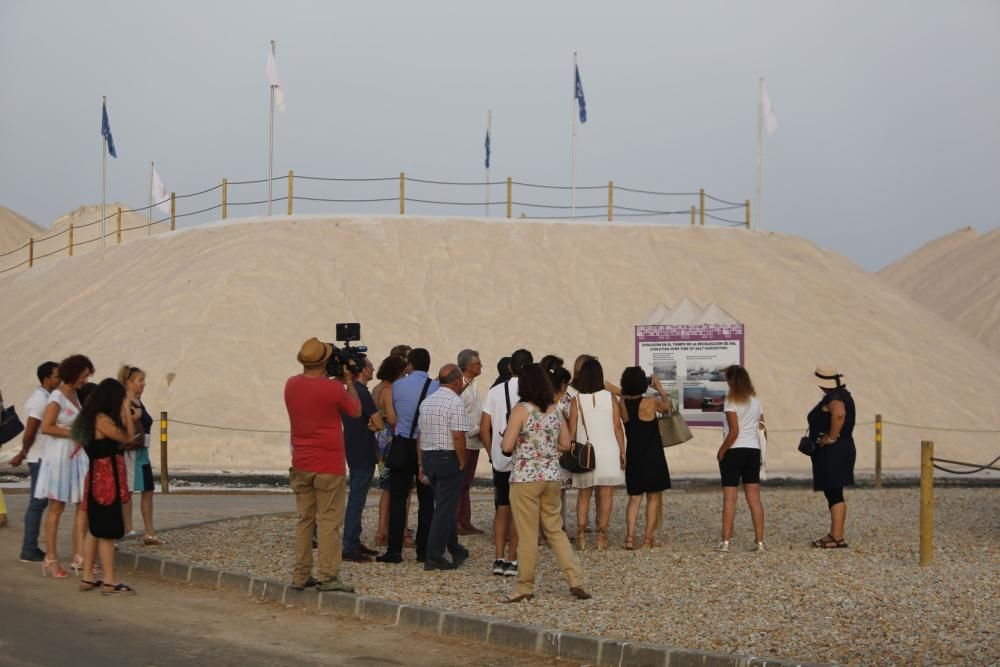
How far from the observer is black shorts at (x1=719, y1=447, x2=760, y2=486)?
42.7ft

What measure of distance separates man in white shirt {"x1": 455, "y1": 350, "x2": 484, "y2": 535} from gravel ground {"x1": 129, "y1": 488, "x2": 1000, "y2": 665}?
547 millimetres

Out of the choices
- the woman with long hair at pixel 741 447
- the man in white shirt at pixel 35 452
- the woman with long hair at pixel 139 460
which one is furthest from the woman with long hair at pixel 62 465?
the woman with long hair at pixel 741 447

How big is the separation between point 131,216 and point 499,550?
234 feet

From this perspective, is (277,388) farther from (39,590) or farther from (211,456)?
(39,590)

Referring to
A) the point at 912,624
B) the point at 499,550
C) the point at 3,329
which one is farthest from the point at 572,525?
the point at 3,329

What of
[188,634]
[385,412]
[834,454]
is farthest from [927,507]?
[188,634]

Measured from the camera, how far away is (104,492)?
10.2 meters

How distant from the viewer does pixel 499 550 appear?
36.9ft

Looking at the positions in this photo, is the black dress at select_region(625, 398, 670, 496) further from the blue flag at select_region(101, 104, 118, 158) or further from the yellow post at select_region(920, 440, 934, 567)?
the blue flag at select_region(101, 104, 118, 158)

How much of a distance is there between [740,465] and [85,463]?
6271 mm

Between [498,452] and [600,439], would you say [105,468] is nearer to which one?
[498,452]

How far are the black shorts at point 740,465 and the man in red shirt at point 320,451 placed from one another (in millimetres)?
4592

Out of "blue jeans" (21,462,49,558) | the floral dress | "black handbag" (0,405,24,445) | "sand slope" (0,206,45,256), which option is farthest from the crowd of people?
"sand slope" (0,206,45,256)

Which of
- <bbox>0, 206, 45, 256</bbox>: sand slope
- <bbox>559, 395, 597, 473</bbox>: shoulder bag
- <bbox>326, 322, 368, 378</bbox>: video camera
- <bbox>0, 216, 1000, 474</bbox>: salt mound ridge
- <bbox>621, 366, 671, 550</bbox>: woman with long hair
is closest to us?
<bbox>326, 322, 368, 378</bbox>: video camera
